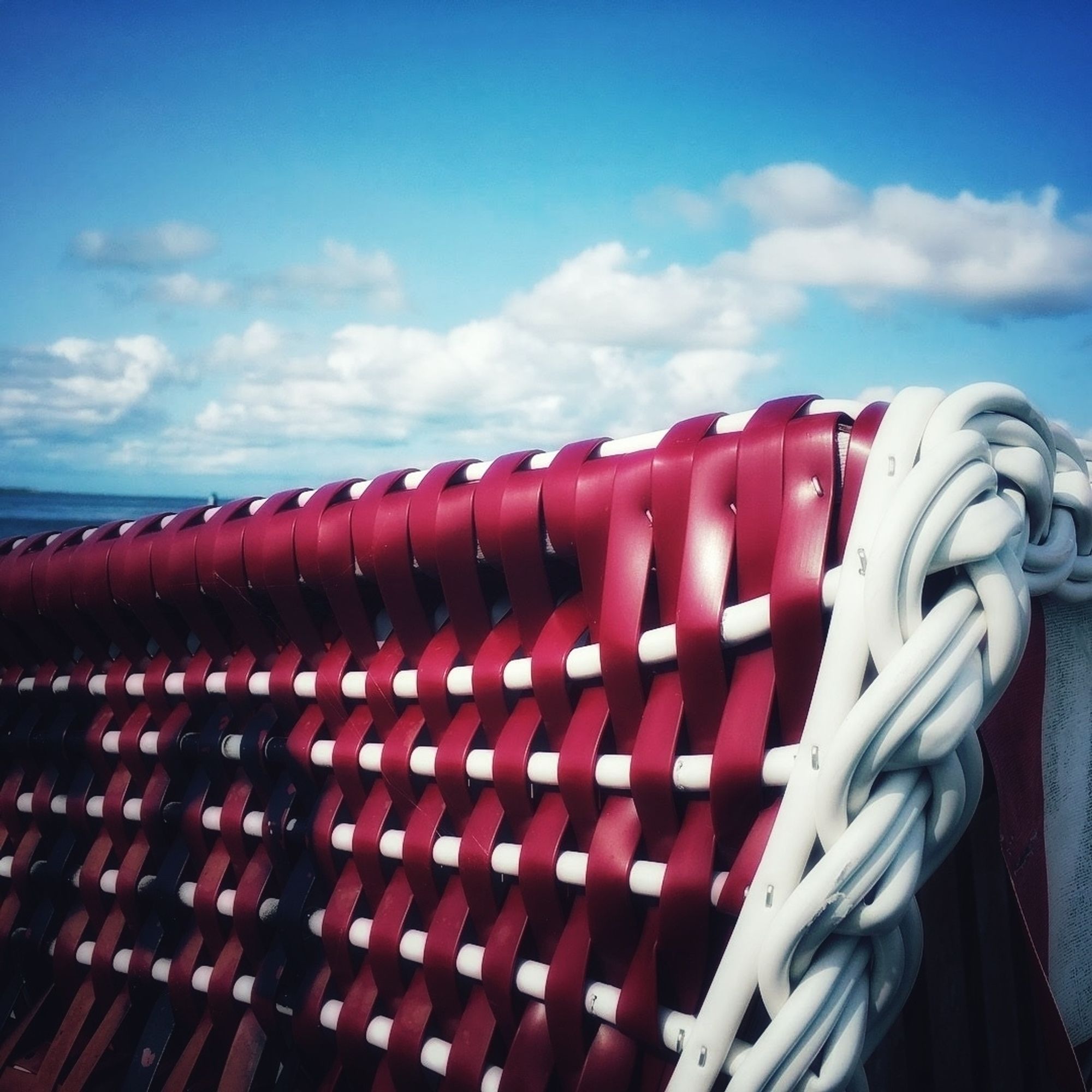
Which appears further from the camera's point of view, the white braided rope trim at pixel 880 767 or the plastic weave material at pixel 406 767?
the plastic weave material at pixel 406 767

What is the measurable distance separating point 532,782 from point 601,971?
14 cm

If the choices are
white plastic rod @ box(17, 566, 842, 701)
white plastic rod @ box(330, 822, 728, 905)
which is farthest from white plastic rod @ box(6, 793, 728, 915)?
white plastic rod @ box(17, 566, 842, 701)

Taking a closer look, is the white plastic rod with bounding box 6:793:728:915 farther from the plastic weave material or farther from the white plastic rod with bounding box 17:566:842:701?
the white plastic rod with bounding box 17:566:842:701

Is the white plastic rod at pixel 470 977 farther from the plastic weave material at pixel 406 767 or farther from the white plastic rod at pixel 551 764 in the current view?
the white plastic rod at pixel 551 764

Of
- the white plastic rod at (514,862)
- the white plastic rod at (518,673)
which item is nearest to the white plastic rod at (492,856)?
the white plastic rod at (514,862)

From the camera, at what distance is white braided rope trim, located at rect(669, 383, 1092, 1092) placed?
0.43 meters

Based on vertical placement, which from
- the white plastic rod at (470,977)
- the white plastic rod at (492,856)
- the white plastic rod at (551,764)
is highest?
the white plastic rod at (551,764)

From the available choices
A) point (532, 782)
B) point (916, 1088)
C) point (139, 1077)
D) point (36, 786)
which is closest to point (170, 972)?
point (139, 1077)

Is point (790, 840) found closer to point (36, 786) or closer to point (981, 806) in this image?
point (981, 806)

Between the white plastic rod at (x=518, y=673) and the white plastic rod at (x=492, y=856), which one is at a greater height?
the white plastic rod at (x=518, y=673)

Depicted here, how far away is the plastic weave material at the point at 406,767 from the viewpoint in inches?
22.5

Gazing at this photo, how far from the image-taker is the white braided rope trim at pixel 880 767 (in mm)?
434

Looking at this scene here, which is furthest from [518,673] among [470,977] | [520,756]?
[470,977]

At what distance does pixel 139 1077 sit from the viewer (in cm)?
87
